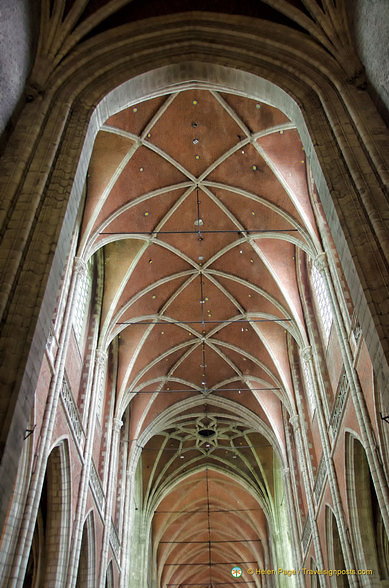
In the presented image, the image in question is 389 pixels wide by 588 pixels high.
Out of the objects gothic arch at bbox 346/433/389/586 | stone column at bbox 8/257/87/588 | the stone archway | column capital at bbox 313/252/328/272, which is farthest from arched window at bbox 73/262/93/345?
gothic arch at bbox 346/433/389/586

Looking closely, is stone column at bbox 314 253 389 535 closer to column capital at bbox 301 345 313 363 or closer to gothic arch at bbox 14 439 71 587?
column capital at bbox 301 345 313 363

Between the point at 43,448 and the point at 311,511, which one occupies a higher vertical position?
the point at 311,511

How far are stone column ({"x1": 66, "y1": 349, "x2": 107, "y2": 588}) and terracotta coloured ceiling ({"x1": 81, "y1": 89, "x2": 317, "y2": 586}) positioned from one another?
3.15 ft

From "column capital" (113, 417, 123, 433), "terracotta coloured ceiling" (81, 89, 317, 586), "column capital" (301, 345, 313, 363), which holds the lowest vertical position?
"column capital" (113, 417, 123, 433)

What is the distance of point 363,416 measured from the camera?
39.4 ft

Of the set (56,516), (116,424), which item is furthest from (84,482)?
(116,424)

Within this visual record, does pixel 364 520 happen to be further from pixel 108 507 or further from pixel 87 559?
pixel 108 507

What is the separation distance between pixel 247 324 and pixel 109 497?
8.59 metres

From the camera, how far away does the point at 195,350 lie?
81.9 feet

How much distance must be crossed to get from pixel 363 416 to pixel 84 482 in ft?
25.0

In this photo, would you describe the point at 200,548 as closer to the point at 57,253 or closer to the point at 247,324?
the point at 247,324

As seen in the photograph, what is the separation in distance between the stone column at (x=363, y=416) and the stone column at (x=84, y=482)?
23.9ft

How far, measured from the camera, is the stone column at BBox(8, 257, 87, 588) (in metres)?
9.58

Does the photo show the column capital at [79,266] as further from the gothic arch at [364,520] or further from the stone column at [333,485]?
the gothic arch at [364,520]
